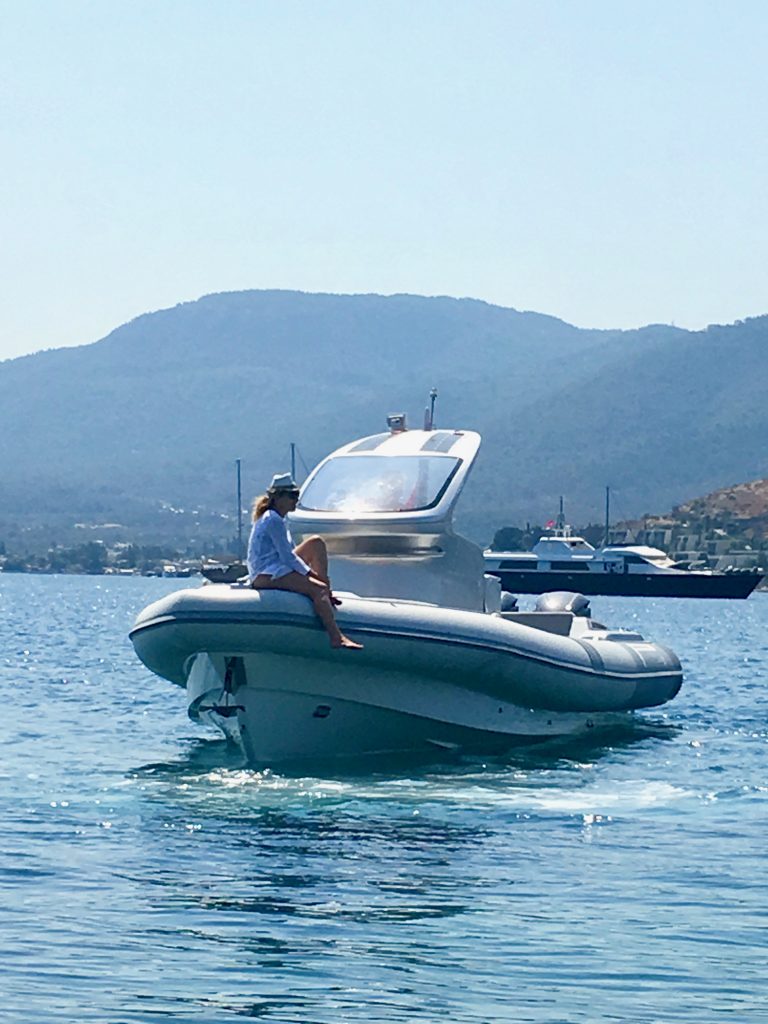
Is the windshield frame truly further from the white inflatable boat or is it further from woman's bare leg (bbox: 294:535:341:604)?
woman's bare leg (bbox: 294:535:341:604)

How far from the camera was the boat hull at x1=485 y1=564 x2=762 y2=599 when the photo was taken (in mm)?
133000

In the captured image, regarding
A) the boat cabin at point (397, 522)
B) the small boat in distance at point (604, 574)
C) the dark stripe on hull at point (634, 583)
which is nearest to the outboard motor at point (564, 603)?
the boat cabin at point (397, 522)

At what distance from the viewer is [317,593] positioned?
18125mm

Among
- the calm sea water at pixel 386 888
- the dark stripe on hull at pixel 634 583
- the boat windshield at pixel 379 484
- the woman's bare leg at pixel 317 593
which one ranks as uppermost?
the boat windshield at pixel 379 484

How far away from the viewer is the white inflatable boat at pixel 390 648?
18.3 m

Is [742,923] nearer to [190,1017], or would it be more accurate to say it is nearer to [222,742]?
[190,1017]

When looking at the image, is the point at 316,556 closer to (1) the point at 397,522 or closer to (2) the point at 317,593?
(2) the point at 317,593

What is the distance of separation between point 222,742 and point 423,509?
381 cm

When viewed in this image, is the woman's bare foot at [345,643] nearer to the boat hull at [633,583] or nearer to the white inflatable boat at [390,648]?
the white inflatable boat at [390,648]

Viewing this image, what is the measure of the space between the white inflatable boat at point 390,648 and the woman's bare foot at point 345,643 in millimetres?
116

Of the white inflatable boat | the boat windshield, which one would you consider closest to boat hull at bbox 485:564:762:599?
the white inflatable boat

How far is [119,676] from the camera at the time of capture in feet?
129

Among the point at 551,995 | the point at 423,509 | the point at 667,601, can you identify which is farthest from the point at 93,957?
the point at 667,601

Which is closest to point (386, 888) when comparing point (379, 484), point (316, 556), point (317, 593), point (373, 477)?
point (317, 593)
